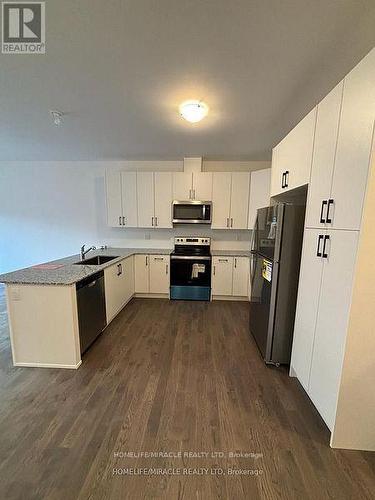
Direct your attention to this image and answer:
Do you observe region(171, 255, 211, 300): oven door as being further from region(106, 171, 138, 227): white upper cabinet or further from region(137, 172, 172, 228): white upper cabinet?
region(106, 171, 138, 227): white upper cabinet

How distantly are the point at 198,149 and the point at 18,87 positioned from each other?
95.3 inches

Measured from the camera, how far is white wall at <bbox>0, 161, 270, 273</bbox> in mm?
4297

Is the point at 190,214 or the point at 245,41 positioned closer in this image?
the point at 245,41

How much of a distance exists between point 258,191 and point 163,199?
167 cm

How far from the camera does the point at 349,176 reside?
4.31 feet

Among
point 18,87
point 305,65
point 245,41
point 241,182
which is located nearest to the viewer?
point 245,41

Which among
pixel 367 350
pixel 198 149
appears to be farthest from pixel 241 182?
pixel 367 350

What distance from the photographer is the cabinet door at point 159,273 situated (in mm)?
3941

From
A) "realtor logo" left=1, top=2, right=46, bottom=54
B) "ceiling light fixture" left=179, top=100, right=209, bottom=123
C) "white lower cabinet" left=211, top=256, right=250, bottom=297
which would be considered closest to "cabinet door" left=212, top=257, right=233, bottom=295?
"white lower cabinet" left=211, top=256, right=250, bottom=297

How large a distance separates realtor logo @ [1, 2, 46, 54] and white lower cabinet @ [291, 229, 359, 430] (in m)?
2.26

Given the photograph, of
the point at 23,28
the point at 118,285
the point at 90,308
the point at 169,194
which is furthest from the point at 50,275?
the point at 169,194

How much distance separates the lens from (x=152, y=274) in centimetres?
398

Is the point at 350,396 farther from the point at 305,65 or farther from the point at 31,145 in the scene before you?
the point at 31,145

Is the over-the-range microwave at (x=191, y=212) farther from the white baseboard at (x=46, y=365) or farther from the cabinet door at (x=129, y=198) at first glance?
the white baseboard at (x=46, y=365)
